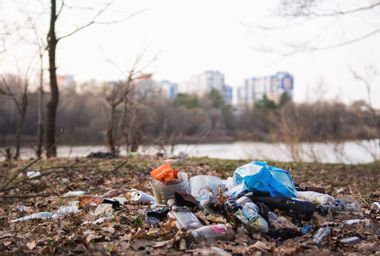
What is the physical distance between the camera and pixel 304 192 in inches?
175

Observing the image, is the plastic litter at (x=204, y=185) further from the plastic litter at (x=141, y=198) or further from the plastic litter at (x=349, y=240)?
the plastic litter at (x=349, y=240)

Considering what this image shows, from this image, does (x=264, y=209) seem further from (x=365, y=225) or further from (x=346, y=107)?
(x=346, y=107)

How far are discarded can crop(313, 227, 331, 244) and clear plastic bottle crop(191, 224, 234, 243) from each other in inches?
25.1

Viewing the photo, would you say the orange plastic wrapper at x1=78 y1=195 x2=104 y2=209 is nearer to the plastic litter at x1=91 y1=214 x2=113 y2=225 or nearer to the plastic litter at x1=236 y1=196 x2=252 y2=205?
the plastic litter at x1=91 y1=214 x2=113 y2=225

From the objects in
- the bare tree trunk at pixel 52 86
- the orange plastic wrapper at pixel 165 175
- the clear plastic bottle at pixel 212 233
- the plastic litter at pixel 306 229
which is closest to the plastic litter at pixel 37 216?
the orange plastic wrapper at pixel 165 175

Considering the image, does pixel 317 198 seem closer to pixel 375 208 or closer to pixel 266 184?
pixel 266 184

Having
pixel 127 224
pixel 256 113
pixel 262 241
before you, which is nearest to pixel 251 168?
pixel 262 241

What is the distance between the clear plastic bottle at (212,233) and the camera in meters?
3.20

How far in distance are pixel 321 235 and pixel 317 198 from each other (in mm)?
866

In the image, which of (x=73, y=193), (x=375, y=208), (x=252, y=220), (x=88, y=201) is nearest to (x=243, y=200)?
(x=252, y=220)

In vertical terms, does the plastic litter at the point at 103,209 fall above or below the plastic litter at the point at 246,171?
below

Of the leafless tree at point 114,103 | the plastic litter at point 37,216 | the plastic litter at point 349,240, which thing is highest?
the leafless tree at point 114,103

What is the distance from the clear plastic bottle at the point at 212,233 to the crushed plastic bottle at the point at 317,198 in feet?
3.85

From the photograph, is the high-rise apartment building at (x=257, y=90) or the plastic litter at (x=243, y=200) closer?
the plastic litter at (x=243, y=200)
